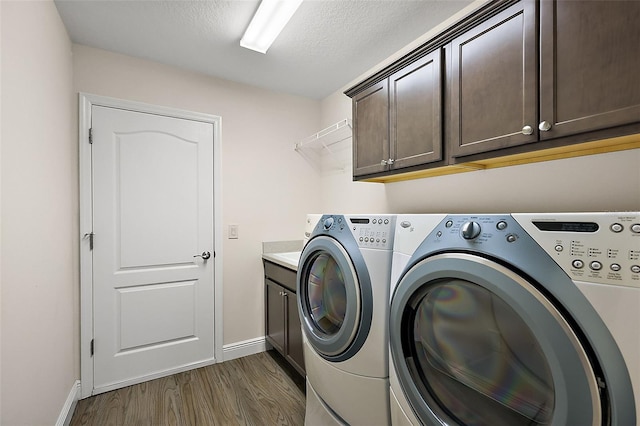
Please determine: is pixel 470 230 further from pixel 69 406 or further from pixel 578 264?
pixel 69 406

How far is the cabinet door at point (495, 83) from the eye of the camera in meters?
1.12

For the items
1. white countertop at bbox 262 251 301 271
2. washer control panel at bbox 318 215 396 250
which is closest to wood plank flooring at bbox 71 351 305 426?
white countertop at bbox 262 251 301 271

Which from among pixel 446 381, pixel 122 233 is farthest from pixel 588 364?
pixel 122 233

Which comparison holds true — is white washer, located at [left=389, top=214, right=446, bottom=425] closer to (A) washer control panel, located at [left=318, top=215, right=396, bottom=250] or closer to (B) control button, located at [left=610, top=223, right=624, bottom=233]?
(A) washer control panel, located at [left=318, top=215, right=396, bottom=250]

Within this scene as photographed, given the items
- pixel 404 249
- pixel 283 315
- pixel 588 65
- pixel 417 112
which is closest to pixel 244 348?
pixel 283 315

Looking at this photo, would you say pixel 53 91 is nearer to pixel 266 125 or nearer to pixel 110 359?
pixel 266 125

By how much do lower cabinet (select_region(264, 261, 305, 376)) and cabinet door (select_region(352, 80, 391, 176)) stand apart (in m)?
0.95

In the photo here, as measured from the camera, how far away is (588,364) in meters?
0.67

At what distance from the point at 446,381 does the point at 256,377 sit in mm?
1778

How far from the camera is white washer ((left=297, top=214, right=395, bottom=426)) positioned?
1243 mm

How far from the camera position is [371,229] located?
1322mm

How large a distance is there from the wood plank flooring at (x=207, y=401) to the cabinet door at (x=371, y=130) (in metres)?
1.66

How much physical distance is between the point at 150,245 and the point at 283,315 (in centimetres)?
119

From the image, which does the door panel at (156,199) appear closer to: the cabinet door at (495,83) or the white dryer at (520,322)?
the white dryer at (520,322)
